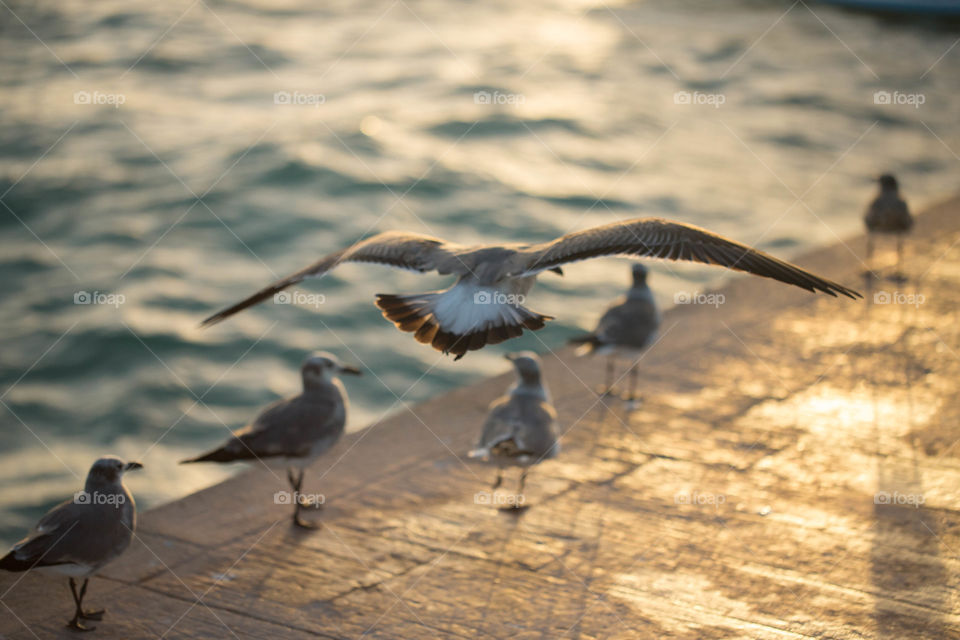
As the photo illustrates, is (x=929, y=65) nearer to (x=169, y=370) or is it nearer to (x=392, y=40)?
(x=392, y=40)

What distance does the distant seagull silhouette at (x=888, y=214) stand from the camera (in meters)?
9.25

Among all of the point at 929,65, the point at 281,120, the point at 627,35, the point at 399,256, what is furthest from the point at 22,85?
the point at 929,65

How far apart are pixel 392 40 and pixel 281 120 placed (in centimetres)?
533

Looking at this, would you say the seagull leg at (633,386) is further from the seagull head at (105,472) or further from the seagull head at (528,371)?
the seagull head at (105,472)

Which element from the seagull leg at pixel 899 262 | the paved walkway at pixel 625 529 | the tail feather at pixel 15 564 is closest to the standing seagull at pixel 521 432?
the paved walkway at pixel 625 529

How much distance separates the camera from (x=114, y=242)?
14109 mm

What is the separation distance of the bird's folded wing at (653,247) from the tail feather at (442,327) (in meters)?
0.35

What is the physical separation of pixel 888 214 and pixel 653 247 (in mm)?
4750

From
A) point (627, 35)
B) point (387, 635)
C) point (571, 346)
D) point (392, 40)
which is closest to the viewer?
point (387, 635)

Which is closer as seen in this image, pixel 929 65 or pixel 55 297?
pixel 55 297

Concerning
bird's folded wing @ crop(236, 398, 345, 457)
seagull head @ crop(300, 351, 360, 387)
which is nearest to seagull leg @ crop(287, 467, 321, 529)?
bird's folded wing @ crop(236, 398, 345, 457)

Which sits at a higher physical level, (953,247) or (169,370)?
(953,247)

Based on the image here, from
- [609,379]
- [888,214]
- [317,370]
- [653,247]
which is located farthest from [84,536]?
[888,214]

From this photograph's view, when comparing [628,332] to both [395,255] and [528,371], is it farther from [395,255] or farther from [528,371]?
[395,255]
